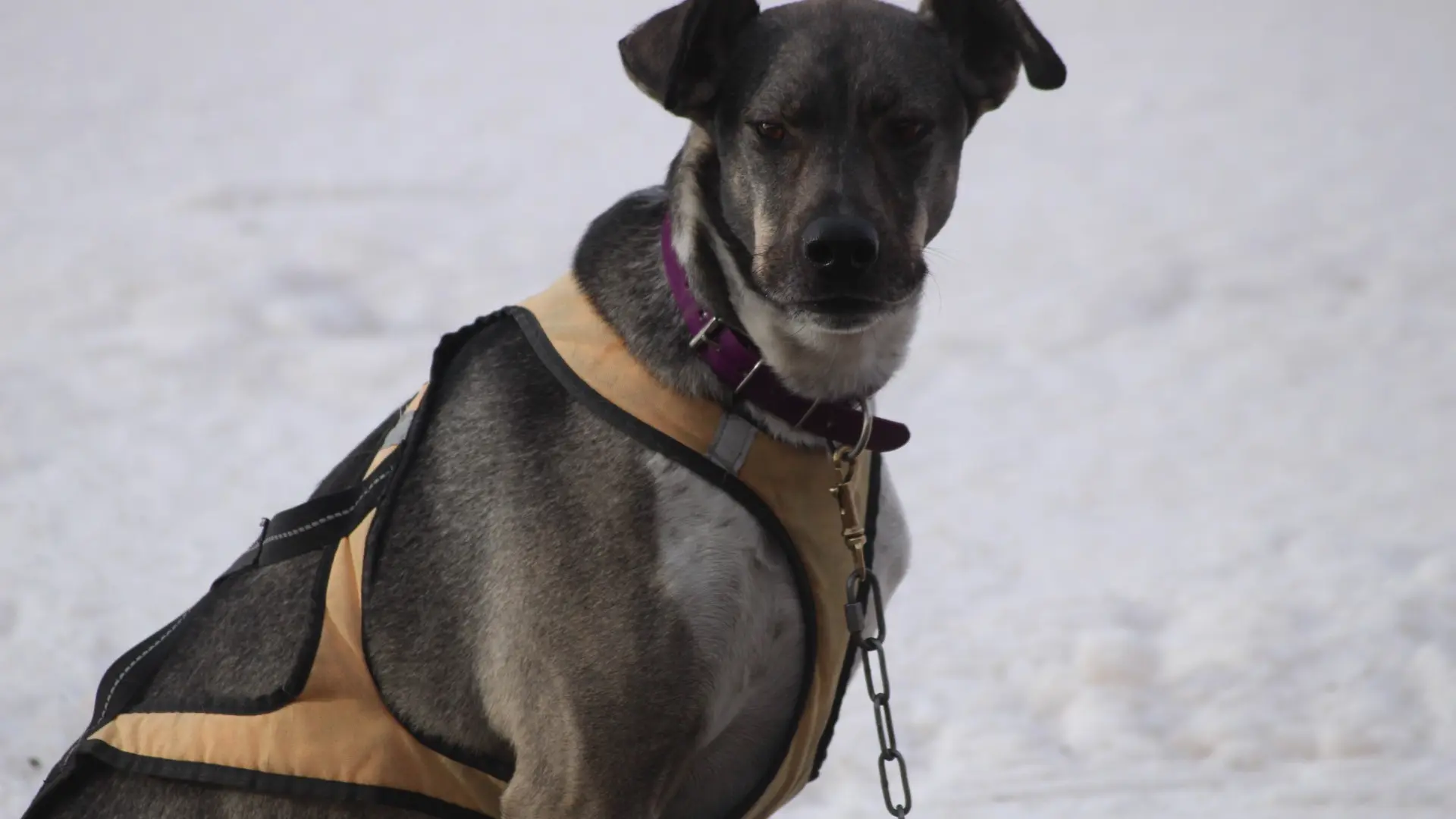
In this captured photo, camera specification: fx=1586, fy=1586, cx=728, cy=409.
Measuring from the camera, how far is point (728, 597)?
251cm

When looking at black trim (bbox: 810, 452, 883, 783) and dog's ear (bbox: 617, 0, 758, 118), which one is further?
black trim (bbox: 810, 452, 883, 783)

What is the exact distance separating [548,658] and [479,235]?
18.0 ft

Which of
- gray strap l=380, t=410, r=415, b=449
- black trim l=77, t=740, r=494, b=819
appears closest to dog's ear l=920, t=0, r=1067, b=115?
gray strap l=380, t=410, r=415, b=449

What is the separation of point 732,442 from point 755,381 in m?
0.11

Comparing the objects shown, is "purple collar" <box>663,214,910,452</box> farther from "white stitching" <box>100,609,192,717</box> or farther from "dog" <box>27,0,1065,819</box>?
"white stitching" <box>100,609,192,717</box>

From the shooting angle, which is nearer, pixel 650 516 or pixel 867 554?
pixel 650 516

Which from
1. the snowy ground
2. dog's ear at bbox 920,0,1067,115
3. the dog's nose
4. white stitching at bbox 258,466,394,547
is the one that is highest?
the snowy ground

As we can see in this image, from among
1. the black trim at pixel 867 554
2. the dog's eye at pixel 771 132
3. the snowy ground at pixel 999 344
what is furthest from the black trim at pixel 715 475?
the snowy ground at pixel 999 344

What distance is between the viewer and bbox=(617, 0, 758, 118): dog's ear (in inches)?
98.2

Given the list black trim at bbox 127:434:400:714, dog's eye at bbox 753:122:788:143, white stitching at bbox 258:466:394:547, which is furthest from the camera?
white stitching at bbox 258:466:394:547

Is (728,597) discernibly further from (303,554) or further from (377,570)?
(303,554)

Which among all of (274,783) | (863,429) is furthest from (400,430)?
(863,429)

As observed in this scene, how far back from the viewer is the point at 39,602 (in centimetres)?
492

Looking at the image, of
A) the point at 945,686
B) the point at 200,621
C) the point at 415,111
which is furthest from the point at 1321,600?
the point at 415,111
